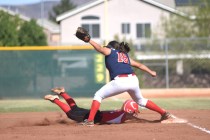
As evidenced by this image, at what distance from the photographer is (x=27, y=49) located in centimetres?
2103

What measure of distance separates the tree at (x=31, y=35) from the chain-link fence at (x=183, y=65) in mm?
8505

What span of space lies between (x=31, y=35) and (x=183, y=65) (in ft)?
32.8

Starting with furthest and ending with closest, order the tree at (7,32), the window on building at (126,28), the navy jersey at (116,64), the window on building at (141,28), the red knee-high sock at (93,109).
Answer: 1. the window on building at (126,28)
2. the window on building at (141,28)
3. the tree at (7,32)
4. the navy jersey at (116,64)
5. the red knee-high sock at (93,109)

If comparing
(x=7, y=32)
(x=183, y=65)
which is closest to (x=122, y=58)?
(x=183, y=65)

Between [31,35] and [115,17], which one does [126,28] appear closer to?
[115,17]

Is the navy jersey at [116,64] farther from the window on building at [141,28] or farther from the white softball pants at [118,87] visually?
the window on building at [141,28]

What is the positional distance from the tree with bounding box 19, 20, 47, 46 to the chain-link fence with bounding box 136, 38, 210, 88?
851 cm

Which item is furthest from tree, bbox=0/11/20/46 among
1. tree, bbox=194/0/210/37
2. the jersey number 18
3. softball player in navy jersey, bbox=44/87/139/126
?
the jersey number 18

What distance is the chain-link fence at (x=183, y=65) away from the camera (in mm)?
23609

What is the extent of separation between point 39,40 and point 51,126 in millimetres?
20686

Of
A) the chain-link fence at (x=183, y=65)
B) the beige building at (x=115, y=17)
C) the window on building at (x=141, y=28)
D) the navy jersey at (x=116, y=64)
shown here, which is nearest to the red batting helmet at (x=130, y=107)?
the navy jersey at (x=116, y=64)

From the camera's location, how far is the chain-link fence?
23.6 metres

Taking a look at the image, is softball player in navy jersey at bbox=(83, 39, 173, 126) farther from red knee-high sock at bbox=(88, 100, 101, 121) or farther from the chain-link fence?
the chain-link fence

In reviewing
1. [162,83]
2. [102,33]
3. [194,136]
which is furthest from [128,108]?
[102,33]
